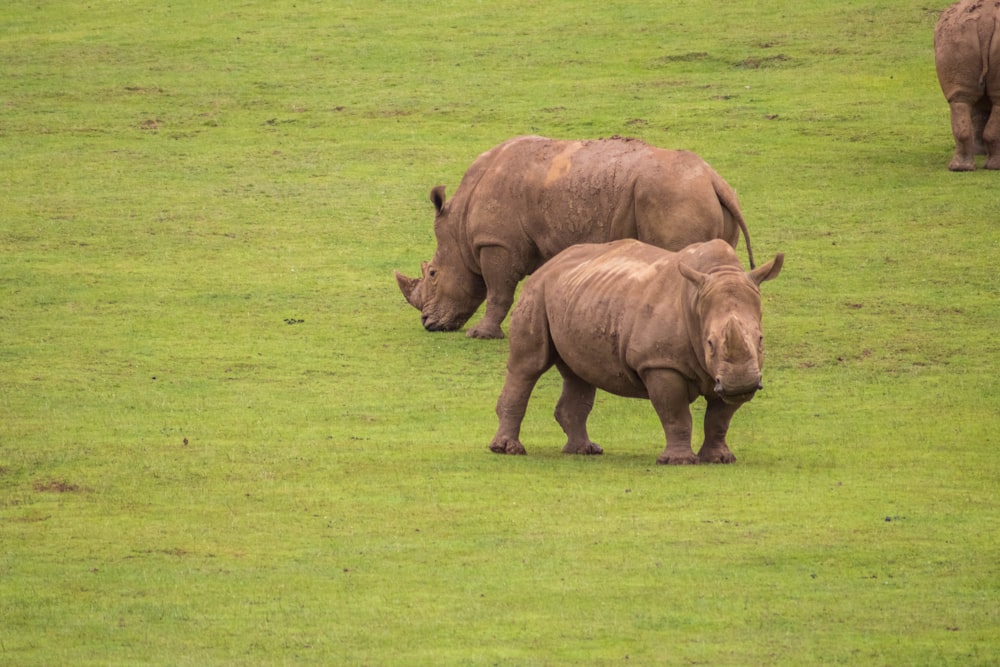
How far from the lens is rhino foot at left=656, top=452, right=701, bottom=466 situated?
13.3 m

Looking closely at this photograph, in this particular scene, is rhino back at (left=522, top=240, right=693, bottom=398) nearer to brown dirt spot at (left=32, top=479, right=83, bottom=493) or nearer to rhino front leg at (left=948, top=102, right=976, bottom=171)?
brown dirt spot at (left=32, top=479, right=83, bottom=493)

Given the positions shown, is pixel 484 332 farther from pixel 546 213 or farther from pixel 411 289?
pixel 546 213

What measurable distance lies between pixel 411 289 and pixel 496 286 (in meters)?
1.23

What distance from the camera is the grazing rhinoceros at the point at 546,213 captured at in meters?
17.4

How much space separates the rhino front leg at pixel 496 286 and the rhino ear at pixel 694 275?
6025 mm

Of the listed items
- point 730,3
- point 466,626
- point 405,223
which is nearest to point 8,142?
point 405,223

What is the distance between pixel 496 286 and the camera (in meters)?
19.1

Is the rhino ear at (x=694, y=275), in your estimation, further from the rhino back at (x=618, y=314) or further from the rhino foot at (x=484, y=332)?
the rhino foot at (x=484, y=332)

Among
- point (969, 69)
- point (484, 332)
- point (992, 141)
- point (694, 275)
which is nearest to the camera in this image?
point (694, 275)

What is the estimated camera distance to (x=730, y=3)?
3475 cm

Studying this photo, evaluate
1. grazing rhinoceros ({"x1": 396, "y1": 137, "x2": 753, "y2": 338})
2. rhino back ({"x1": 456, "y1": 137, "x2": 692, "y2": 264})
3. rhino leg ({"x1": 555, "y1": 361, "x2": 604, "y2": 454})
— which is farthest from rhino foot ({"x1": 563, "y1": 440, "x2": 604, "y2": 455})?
rhino back ({"x1": 456, "y1": 137, "x2": 692, "y2": 264})

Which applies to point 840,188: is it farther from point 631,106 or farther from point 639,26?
point 639,26

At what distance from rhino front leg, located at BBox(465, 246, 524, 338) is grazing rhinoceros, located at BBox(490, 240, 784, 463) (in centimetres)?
451

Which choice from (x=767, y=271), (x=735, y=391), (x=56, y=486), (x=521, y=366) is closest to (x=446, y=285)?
(x=521, y=366)
